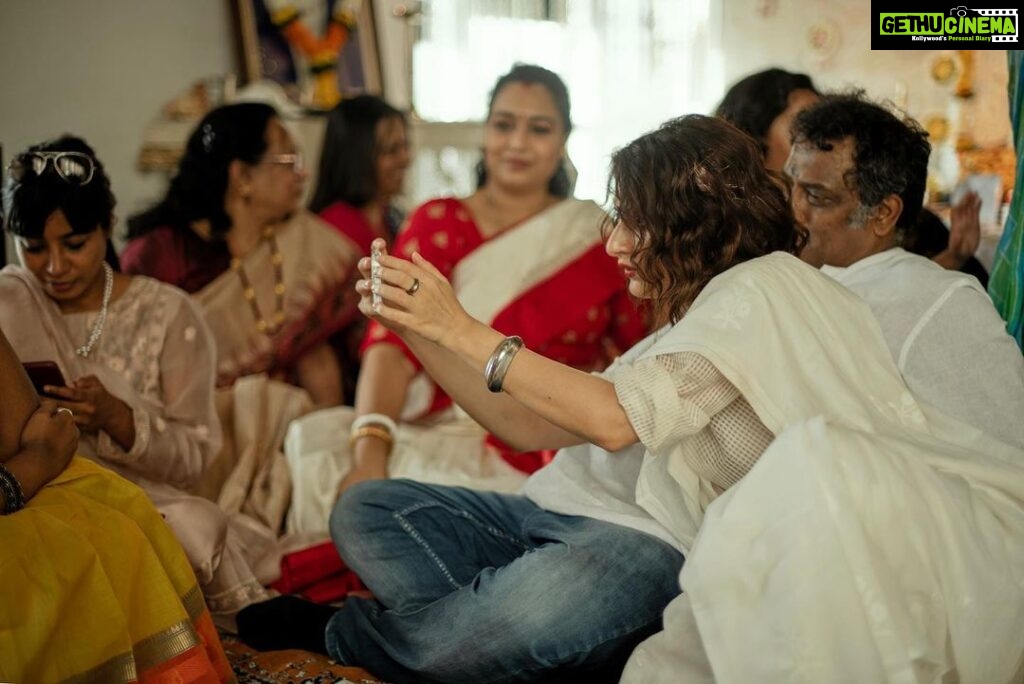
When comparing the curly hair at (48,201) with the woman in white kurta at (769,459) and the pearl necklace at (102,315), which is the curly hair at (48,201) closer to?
the pearl necklace at (102,315)

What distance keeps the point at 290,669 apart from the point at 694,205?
117cm

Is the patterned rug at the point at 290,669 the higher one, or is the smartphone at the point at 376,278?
the smartphone at the point at 376,278

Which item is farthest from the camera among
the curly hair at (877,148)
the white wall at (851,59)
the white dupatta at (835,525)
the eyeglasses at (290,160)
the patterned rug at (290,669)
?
the white wall at (851,59)

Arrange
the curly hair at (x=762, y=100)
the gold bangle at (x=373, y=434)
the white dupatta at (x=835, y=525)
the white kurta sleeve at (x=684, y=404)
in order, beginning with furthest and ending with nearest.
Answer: the curly hair at (x=762, y=100) < the gold bangle at (x=373, y=434) < the white kurta sleeve at (x=684, y=404) < the white dupatta at (x=835, y=525)

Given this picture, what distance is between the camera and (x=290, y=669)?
215cm

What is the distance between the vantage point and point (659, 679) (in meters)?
1.66

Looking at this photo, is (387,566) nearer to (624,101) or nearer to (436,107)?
(436,107)

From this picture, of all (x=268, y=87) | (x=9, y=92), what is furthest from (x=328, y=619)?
(x=268, y=87)

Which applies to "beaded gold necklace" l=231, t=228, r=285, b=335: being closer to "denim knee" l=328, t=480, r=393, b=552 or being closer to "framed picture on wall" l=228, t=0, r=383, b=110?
"denim knee" l=328, t=480, r=393, b=552

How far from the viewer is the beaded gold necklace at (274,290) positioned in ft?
11.6

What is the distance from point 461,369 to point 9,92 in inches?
123

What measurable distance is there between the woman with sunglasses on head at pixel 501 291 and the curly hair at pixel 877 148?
2.94 ft

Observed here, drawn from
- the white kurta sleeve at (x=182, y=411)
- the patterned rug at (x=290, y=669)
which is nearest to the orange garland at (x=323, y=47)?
the white kurta sleeve at (x=182, y=411)

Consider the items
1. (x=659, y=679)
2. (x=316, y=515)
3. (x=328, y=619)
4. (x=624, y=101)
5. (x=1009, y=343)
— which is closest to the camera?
(x=659, y=679)
